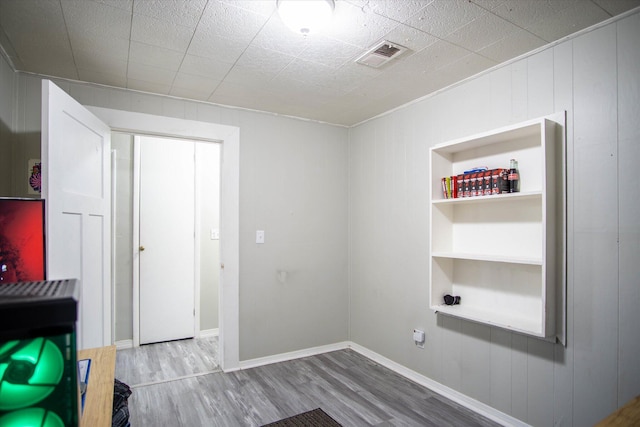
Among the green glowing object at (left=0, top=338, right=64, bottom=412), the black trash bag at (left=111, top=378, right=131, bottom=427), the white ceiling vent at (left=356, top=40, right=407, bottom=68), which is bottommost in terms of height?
the black trash bag at (left=111, top=378, right=131, bottom=427)

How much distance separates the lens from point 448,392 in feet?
8.52

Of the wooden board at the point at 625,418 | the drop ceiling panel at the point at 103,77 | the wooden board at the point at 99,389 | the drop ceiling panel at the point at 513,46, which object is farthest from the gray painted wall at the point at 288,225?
A: the wooden board at the point at 625,418

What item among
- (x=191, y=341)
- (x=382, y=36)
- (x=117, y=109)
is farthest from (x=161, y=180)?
(x=382, y=36)

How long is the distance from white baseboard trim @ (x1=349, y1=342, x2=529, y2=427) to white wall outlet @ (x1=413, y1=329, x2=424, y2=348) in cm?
24

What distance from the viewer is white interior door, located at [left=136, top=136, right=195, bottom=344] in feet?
12.4

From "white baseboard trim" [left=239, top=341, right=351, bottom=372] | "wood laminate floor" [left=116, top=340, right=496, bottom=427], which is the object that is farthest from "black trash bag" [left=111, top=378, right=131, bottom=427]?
"white baseboard trim" [left=239, top=341, right=351, bottom=372]

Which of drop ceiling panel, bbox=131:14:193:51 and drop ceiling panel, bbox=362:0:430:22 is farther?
drop ceiling panel, bbox=131:14:193:51

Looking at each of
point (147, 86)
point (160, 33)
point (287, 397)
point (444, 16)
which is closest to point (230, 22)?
point (160, 33)

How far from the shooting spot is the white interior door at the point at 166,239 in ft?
12.4

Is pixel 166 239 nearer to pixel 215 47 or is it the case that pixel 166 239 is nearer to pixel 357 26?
pixel 215 47

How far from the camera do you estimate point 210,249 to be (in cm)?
413

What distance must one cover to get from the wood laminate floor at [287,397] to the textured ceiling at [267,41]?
2275 millimetres

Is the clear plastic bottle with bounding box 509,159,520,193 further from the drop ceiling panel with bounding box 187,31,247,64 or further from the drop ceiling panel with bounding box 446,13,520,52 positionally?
the drop ceiling panel with bounding box 187,31,247,64

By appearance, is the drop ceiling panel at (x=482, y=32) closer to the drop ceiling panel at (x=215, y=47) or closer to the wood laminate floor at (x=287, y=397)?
the drop ceiling panel at (x=215, y=47)
